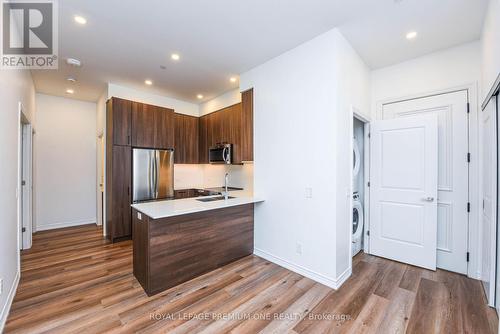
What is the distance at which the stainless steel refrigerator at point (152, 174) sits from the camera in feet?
13.1

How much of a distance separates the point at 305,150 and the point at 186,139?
122 inches

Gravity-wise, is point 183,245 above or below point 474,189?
below

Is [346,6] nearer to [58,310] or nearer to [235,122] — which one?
[235,122]

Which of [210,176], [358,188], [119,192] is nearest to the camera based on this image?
[358,188]

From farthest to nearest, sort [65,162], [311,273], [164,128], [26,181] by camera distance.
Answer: [65,162] < [164,128] < [26,181] < [311,273]

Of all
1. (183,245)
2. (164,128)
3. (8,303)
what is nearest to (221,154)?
(164,128)

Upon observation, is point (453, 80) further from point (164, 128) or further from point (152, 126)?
point (152, 126)

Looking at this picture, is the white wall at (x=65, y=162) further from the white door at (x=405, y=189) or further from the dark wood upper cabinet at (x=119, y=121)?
the white door at (x=405, y=189)

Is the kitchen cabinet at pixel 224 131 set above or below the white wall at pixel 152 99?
below

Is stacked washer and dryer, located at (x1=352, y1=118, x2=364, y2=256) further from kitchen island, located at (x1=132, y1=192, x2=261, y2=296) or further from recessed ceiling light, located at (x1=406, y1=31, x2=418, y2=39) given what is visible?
kitchen island, located at (x1=132, y1=192, x2=261, y2=296)

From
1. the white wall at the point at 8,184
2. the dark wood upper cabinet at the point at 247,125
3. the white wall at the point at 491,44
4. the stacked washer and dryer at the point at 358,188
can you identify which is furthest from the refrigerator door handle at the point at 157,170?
the white wall at the point at 491,44

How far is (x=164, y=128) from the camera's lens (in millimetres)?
4324

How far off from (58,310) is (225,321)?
5.13ft

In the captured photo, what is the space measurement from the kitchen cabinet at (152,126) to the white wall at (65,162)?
6.59 feet
